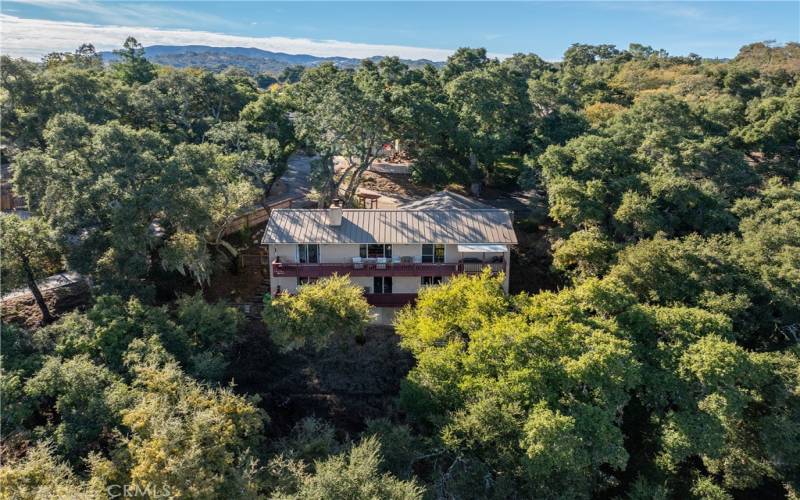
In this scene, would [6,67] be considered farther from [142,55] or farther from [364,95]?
[142,55]

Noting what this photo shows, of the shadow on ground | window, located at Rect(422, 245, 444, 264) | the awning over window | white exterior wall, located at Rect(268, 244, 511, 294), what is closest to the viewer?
the shadow on ground

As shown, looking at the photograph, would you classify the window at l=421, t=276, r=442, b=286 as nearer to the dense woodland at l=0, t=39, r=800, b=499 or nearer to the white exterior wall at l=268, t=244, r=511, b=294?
the white exterior wall at l=268, t=244, r=511, b=294

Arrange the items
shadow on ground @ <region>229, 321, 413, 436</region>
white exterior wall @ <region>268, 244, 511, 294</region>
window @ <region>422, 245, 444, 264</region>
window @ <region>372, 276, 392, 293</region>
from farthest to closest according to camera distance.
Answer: window @ <region>372, 276, 392, 293</region>, window @ <region>422, 245, 444, 264</region>, white exterior wall @ <region>268, 244, 511, 294</region>, shadow on ground @ <region>229, 321, 413, 436</region>

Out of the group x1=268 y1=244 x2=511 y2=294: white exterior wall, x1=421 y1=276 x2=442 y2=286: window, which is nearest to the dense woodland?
x1=268 y1=244 x2=511 y2=294: white exterior wall

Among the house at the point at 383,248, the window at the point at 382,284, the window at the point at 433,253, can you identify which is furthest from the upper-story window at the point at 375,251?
the window at the point at 433,253

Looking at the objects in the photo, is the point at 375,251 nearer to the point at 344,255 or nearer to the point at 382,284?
the point at 344,255

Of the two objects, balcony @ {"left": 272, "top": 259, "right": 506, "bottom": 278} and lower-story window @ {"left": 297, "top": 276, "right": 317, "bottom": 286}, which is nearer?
balcony @ {"left": 272, "top": 259, "right": 506, "bottom": 278}

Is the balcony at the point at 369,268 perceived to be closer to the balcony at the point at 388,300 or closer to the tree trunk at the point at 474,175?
the balcony at the point at 388,300
